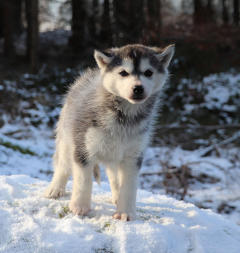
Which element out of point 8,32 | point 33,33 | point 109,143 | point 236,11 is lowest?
point 109,143

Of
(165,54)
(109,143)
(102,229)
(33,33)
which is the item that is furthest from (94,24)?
(102,229)

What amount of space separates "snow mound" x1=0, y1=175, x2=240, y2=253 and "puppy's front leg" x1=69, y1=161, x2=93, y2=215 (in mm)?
87

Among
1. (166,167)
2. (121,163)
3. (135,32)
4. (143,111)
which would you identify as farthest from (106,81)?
(135,32)

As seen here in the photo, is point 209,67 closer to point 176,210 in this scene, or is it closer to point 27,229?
point 176,210

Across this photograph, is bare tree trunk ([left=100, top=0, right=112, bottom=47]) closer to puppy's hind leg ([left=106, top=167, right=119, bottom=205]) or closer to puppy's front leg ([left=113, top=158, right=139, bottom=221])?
puppy's hind leg ([left=106, top=167, right=119, bottom=205])

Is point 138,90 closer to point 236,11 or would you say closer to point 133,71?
point 133,71

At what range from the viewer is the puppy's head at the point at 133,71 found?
3.17 m

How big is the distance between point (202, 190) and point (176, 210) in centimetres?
330

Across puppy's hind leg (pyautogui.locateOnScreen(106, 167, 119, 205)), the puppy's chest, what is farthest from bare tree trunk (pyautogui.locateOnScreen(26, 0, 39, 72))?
the puppy's chest

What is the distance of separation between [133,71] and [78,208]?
1.49m

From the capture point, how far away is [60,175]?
3994 millimetres

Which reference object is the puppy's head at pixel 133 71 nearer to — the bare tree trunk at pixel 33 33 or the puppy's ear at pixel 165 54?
the puppy's ear at pixel 165 54

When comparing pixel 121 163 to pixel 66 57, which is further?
pixel 66 57

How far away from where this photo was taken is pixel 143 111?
354 cm
